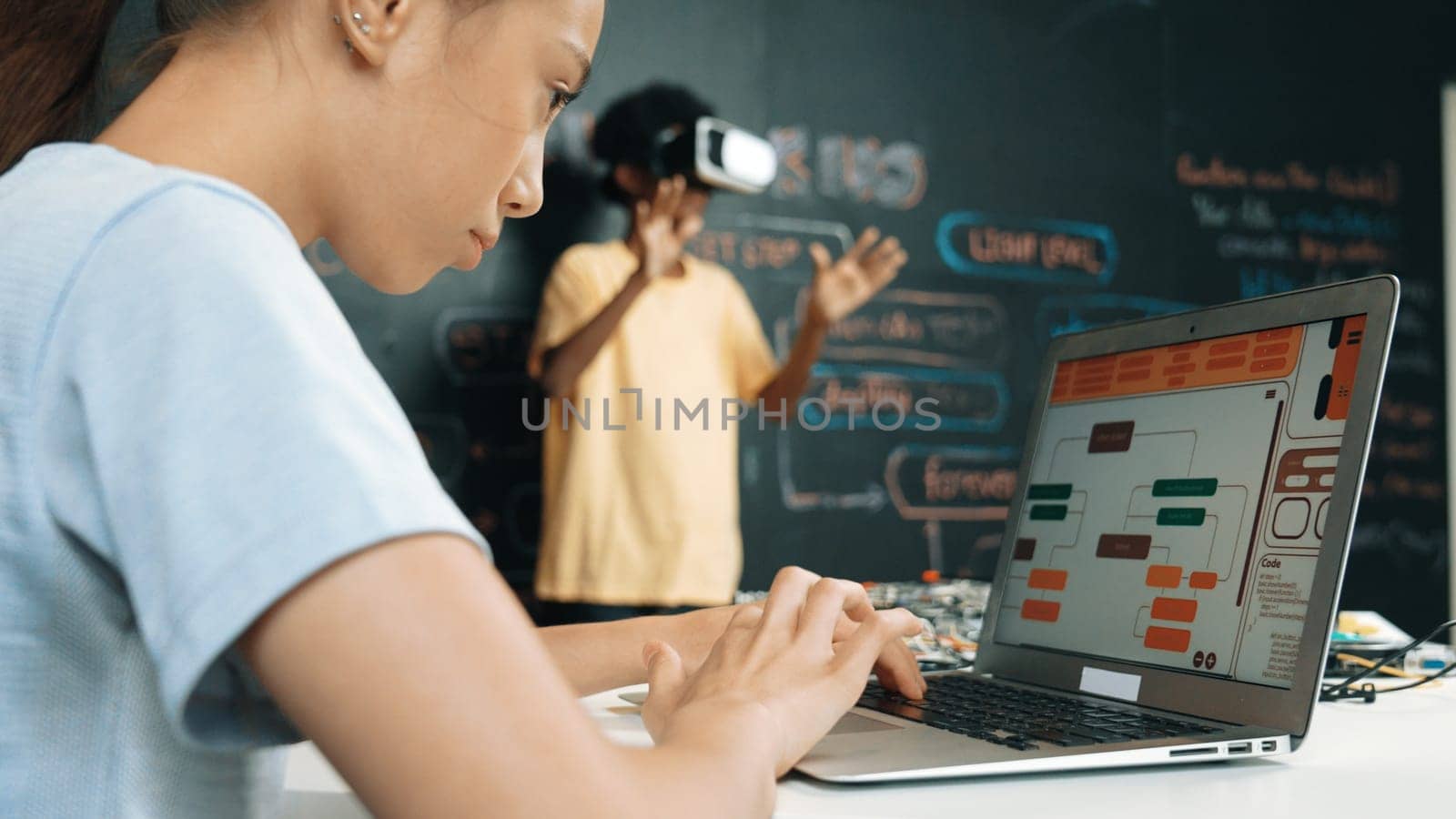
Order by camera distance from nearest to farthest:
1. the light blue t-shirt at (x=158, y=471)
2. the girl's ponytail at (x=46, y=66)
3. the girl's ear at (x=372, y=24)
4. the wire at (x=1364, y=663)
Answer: the light blue t-shirt at (x=158, y=471) < the girl's ear at (x=372, y=24) < the girl's ponytail at (x=46, y=66) < the wire at (x=1364, y=663)

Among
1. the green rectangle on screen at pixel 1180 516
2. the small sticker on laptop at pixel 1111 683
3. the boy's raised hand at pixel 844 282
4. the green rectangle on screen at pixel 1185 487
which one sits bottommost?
the small sticker on laptop at pixel 1111 683

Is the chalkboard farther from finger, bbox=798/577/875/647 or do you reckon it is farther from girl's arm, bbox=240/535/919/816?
girl's arm, bbox=240/535/919/816

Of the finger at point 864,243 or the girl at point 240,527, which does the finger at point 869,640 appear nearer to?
the girl at point 240,527

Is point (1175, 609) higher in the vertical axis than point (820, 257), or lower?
lower

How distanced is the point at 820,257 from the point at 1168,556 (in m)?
2.11

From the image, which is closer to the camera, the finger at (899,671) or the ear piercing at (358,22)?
the ear piercing at (358,22)

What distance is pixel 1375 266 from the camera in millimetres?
3832

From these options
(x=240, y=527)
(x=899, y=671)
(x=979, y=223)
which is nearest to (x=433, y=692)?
(x=240, y=527)

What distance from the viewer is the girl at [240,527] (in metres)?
0.40

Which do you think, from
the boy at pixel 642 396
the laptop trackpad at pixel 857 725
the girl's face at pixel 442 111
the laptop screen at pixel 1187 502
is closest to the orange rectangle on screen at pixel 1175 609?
the laptop screen at pixel 1187 502

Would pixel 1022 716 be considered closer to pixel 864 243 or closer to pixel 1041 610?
pixel 1041 610

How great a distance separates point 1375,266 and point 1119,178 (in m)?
0.92

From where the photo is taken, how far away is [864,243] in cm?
295

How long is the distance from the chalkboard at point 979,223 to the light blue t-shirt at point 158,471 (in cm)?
238
